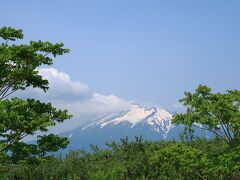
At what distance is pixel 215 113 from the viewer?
2269 cm

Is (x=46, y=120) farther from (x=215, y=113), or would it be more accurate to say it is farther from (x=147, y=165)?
(x=147, y=165)

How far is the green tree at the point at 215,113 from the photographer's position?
73.0 feet

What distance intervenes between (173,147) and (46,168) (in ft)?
27.1

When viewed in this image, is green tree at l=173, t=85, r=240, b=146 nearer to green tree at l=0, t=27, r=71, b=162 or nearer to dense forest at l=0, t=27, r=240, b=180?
dense forest at l=0, t=27, r=240, b=180

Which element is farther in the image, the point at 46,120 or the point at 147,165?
the point at 147,165

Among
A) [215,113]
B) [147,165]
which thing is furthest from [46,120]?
[147,165]

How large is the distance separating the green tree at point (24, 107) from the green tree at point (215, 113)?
6217mm

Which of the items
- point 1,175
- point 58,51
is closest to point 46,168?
point 1,175

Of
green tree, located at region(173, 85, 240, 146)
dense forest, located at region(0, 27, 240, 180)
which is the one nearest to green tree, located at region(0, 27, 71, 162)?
dense forest, located at region(0, 27, 240, 180)

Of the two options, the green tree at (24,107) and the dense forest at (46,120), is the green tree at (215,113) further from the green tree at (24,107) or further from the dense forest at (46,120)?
the green tree at (24,107)

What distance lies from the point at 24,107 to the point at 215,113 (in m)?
8.93

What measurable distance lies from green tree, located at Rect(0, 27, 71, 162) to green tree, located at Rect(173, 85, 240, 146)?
245 inches

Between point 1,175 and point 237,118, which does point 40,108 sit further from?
point 237,118

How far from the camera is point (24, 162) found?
20500 mm
